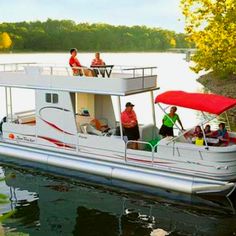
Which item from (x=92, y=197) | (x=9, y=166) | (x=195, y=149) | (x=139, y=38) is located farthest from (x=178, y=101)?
(x=139, y=38)

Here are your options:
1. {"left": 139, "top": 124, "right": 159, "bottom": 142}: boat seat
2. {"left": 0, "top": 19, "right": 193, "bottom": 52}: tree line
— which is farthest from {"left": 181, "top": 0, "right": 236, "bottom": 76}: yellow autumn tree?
{"left": 0, "top": 19, "right": 193, "bottom": 52}: tree line

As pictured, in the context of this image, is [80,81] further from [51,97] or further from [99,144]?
[99,144]

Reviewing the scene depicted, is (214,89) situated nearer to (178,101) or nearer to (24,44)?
(178,101)

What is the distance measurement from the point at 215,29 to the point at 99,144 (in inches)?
785

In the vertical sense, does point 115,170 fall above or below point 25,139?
below

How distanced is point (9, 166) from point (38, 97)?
112 inches

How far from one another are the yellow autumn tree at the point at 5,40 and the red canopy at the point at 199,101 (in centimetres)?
11639

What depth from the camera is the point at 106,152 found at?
13273 millimetres

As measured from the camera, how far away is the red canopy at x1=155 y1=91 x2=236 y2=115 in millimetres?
11664

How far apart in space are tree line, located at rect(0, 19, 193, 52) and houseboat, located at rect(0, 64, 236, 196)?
124 metres

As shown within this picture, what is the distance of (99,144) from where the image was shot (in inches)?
527

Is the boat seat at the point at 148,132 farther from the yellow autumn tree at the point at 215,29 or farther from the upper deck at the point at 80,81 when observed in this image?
the yellow autumn tree at the point at 215,29

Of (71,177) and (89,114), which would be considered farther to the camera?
(89,114)

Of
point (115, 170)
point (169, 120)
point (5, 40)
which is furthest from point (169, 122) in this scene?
point (5, 40)
